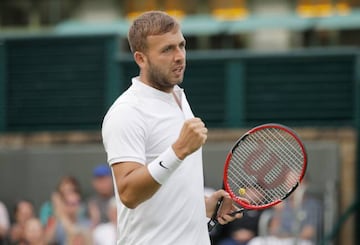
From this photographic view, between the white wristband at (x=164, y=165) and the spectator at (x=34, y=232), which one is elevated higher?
the white wristband at (x=164, y=165)

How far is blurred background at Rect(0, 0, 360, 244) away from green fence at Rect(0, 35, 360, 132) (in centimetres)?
1

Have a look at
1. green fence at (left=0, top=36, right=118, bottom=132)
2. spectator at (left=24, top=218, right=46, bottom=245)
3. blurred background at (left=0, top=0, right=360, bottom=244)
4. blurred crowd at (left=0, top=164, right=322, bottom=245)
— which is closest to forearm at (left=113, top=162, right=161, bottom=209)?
blurred crowd at (left=0, top=164, right=322, bottom=245)

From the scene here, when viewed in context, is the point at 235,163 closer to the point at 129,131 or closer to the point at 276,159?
the point at 276,159

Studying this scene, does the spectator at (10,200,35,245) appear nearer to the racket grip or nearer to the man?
the racket grip

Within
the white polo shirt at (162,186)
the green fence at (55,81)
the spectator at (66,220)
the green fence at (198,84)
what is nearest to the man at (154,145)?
the white polo shirt at (162,186)

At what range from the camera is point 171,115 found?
15.9ft

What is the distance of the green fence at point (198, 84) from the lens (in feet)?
39.5

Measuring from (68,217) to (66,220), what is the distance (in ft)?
0.14

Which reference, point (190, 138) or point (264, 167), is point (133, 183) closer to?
point (190, 138)

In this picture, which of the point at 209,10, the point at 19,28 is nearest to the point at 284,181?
the point at 209,10

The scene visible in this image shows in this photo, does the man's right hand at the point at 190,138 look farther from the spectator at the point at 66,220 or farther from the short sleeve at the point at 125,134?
the spectator at the point at 66,220

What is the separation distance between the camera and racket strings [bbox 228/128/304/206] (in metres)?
5.35

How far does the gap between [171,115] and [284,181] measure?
3.01 feet

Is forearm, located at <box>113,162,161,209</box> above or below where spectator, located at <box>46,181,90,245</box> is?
above
